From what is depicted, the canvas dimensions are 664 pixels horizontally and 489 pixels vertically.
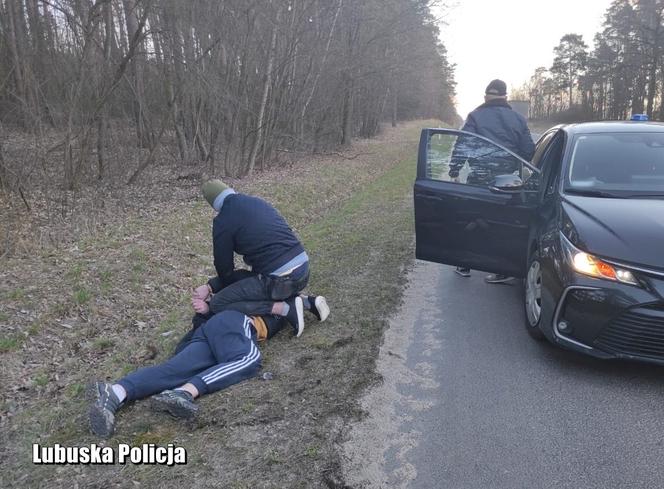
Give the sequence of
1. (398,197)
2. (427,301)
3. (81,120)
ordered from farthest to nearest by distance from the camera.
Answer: (398,197) < (81,120) < (427,301)

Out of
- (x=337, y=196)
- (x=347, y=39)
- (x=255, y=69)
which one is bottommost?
(x=337, y=196)

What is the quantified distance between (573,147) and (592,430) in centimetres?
278

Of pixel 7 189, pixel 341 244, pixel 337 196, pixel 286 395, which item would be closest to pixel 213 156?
pixel 337 196

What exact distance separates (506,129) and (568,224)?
2674 mm

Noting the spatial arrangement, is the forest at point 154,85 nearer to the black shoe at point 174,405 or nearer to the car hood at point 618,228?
the black shoe at point 174,405

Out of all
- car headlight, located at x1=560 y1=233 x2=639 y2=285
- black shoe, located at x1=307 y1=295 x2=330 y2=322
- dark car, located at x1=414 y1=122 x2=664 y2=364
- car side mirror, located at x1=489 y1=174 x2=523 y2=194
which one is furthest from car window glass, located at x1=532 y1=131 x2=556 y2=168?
black shoe, located at x1=307 y1=295 x2=330 y2=322

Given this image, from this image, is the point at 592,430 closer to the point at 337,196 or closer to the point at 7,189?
the point at 7,189

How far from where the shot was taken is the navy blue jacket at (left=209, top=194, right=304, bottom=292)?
4.61 meters

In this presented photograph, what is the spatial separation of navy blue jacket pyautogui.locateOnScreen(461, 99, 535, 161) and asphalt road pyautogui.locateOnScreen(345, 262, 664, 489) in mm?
2475

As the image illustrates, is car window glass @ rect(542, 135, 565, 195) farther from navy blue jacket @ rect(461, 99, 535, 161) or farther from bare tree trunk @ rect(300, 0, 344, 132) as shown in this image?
bare tree trunk @ rect(300, 0, 344, 132)

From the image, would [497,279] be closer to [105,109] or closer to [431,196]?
[431,196]

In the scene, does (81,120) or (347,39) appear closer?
(81,120)

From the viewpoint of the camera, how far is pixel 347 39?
2300 centimetres

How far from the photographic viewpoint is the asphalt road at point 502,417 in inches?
117
